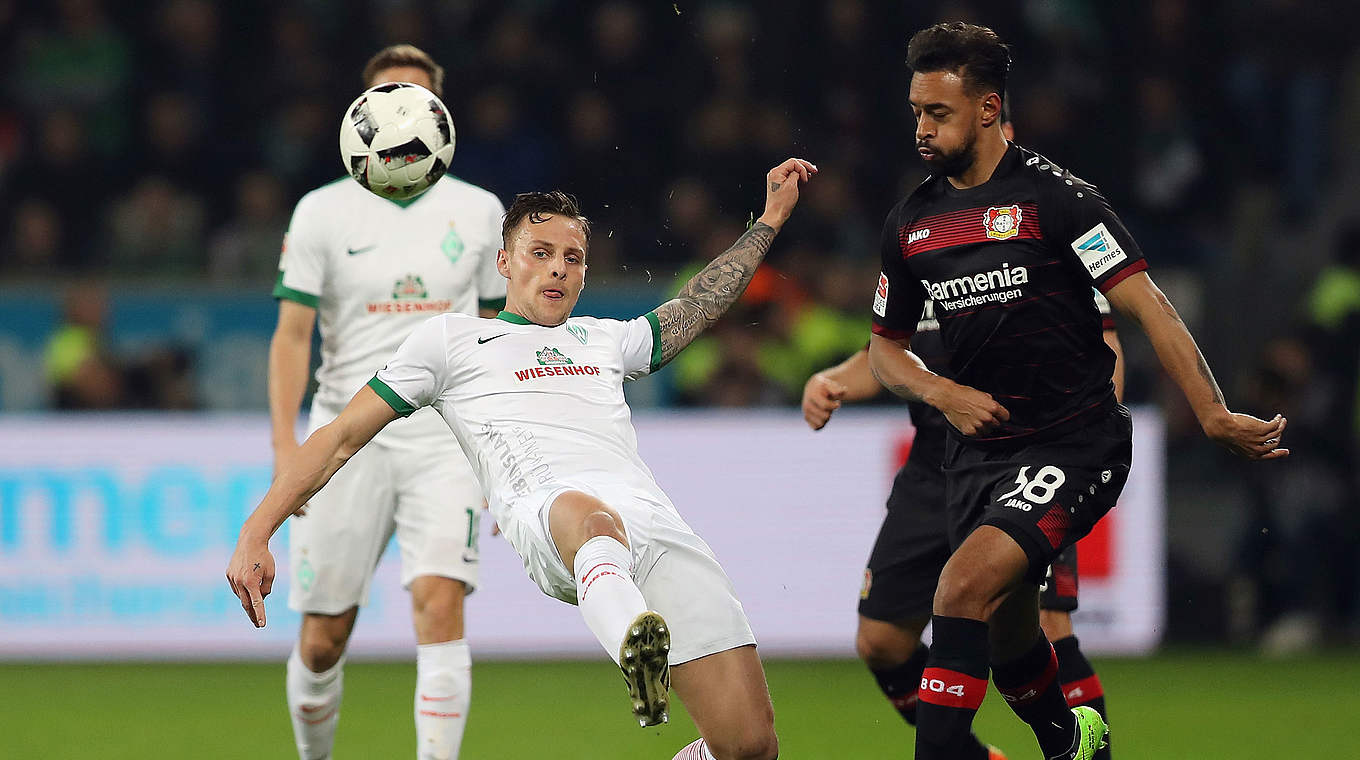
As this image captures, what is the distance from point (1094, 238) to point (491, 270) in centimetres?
214

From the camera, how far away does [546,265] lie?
15.5ft

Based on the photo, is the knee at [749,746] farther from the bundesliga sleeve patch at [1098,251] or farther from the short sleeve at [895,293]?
the bundesliga sleeve patch at [1098,251]

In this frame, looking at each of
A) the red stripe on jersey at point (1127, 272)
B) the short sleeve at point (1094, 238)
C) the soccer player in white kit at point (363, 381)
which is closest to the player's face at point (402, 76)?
the soccer player in white kit at point (363, 381)

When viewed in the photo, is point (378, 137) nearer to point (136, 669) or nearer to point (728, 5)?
point (136, 669)

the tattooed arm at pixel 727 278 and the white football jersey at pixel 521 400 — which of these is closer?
the white football jersey at pixel 521 400

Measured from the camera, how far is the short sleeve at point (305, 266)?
5.64 m

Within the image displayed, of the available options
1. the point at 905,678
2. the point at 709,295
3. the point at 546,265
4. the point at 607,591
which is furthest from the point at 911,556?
the point at 607,591

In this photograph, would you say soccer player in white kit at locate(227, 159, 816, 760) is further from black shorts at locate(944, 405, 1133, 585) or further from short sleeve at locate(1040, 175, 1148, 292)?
short sleeve at locate(1040, 175, 1148, 292)

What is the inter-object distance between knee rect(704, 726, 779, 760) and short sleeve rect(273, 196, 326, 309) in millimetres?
2149

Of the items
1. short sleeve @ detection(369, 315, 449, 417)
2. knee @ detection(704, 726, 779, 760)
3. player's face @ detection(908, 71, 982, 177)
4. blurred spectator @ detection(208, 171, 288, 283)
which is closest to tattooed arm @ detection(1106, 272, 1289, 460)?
player's face @ detection(908, 71, 982, 177)

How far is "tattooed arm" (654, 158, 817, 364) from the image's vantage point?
4.98 metres

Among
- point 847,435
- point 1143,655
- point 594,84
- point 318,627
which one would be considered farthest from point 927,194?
point 594,84

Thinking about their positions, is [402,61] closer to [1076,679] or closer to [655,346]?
[655,346]

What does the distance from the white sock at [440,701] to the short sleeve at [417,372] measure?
107 cm
